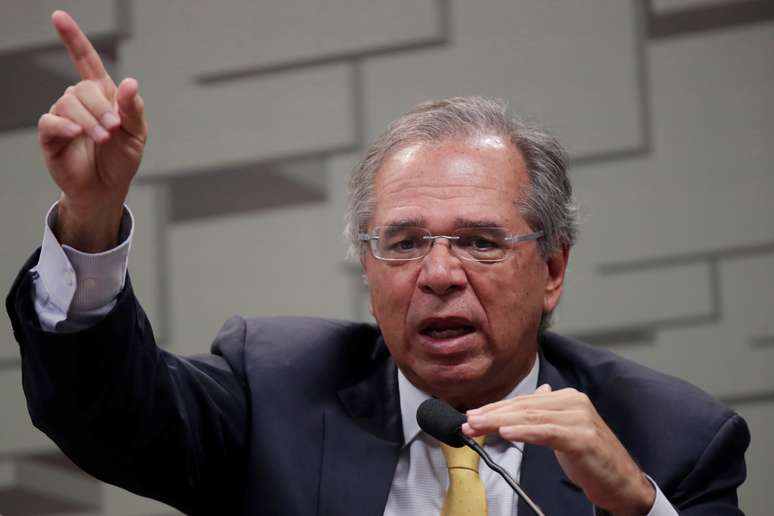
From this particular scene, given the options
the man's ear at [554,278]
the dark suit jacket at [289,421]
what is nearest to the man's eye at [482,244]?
the man's ear at [554,278]

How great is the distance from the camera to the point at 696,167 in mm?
3168

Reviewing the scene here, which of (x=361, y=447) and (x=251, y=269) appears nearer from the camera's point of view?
(x=361, y=447)

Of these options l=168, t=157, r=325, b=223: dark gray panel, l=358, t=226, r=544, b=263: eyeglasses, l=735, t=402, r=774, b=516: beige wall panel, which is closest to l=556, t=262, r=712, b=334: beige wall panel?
l=735, t=402, r=774, b=516: beige wall panel

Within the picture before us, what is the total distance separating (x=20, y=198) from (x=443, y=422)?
92.7 inches

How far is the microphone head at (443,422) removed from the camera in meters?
1.61

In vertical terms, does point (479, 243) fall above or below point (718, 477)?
above

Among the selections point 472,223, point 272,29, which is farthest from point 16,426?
point 472,223

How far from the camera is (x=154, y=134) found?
11.4 feet

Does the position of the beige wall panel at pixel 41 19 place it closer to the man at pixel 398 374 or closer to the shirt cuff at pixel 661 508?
the man at pixel 398 374

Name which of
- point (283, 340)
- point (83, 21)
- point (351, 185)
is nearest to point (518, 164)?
point (351, 185)

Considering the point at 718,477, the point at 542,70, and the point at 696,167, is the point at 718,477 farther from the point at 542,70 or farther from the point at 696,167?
the point at 542,70

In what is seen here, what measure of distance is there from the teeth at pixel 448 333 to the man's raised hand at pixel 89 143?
628mm

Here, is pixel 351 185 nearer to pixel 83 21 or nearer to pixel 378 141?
pixel 378 141

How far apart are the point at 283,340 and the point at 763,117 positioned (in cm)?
166
